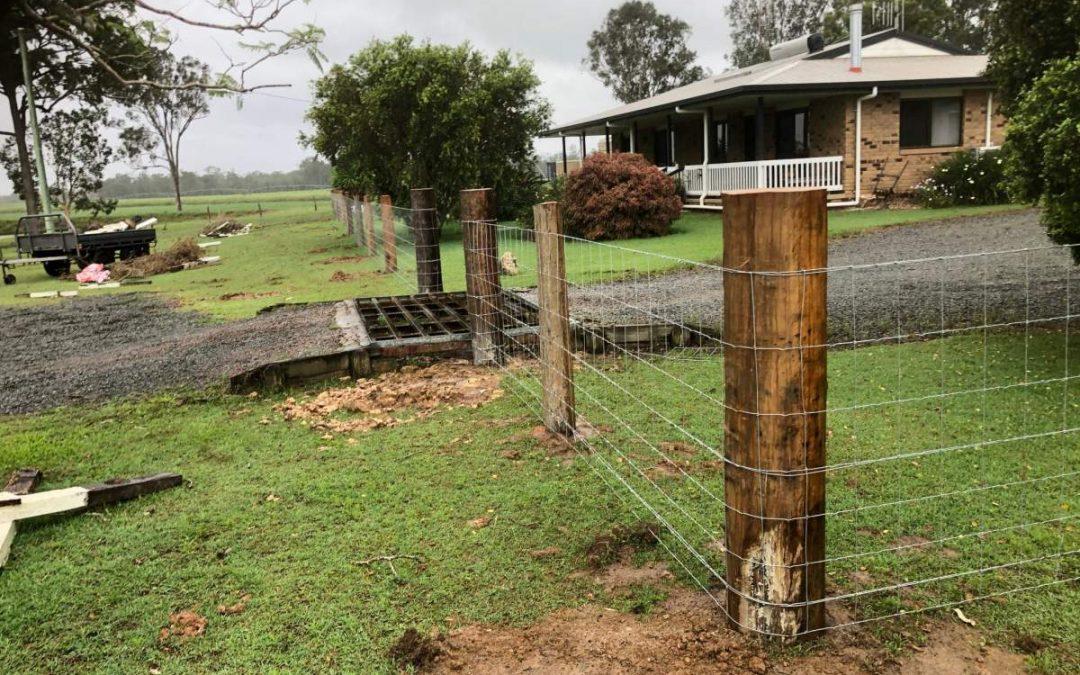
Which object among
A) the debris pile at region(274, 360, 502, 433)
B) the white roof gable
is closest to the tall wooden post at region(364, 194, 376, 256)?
the debris pile at region(274, 360, 502, 433)

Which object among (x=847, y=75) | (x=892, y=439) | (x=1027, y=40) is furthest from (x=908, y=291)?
(x=847, y=75)

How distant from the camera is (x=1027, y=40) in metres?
6.95

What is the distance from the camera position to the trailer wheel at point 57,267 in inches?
781

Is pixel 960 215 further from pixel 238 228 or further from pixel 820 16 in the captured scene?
pixel 820 16

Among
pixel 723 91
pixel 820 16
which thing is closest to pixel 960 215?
pixel 723 91

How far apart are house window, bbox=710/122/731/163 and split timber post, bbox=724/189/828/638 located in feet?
79.4

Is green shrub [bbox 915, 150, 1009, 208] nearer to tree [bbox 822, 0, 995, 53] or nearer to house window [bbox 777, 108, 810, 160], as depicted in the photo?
house window [bbox 777, 108, 810, 160]

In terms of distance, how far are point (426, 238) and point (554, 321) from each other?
5119mm

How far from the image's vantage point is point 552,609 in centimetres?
330

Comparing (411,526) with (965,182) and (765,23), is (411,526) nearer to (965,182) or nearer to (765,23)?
(965,182)

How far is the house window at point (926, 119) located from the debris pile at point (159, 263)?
1838 centimetres

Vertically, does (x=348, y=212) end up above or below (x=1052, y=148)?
below

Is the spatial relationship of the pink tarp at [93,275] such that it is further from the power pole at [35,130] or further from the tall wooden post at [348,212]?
the tall wooden post at [348,212]

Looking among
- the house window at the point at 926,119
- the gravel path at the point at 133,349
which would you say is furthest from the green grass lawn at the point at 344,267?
the house window at the point at 926,119
